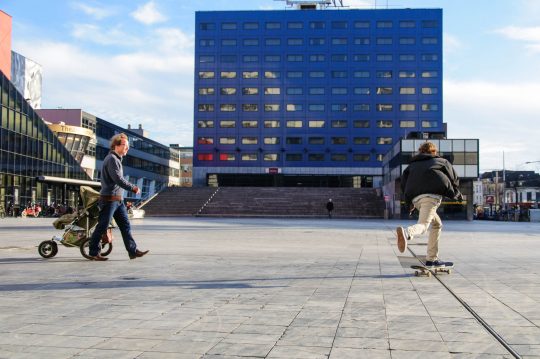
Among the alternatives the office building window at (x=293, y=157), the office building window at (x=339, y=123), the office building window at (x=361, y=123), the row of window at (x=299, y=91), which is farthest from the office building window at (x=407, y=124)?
the office building window at (x=293, y=157)

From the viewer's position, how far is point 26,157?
44.9 m

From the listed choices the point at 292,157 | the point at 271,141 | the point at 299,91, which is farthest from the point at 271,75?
the point at 292,157

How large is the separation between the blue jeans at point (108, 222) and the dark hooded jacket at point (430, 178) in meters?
4.32

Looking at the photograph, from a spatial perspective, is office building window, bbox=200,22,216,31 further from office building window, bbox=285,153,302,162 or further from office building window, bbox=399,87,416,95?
office building window, bbox=399,87,416,95

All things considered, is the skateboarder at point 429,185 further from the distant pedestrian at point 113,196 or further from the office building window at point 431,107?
the office building window at point 431,107

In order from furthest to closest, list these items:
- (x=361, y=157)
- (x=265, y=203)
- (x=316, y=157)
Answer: (x=316, y=157), (x=361, y=157), (x=265, y=203)

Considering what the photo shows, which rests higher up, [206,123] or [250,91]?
[250,91]

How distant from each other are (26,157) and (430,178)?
42.8 meters

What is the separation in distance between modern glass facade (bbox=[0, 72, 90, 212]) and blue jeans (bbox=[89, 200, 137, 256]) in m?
36.4

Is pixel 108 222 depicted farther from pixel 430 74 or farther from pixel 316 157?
pixel 430 74

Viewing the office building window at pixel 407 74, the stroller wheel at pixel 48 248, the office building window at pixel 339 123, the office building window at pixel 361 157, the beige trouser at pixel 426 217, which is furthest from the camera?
the office building window at pixel 339 123

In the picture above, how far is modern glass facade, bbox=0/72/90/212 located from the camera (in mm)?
42188

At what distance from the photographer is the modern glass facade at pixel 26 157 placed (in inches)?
1661

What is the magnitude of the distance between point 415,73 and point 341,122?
14308 millimetres
